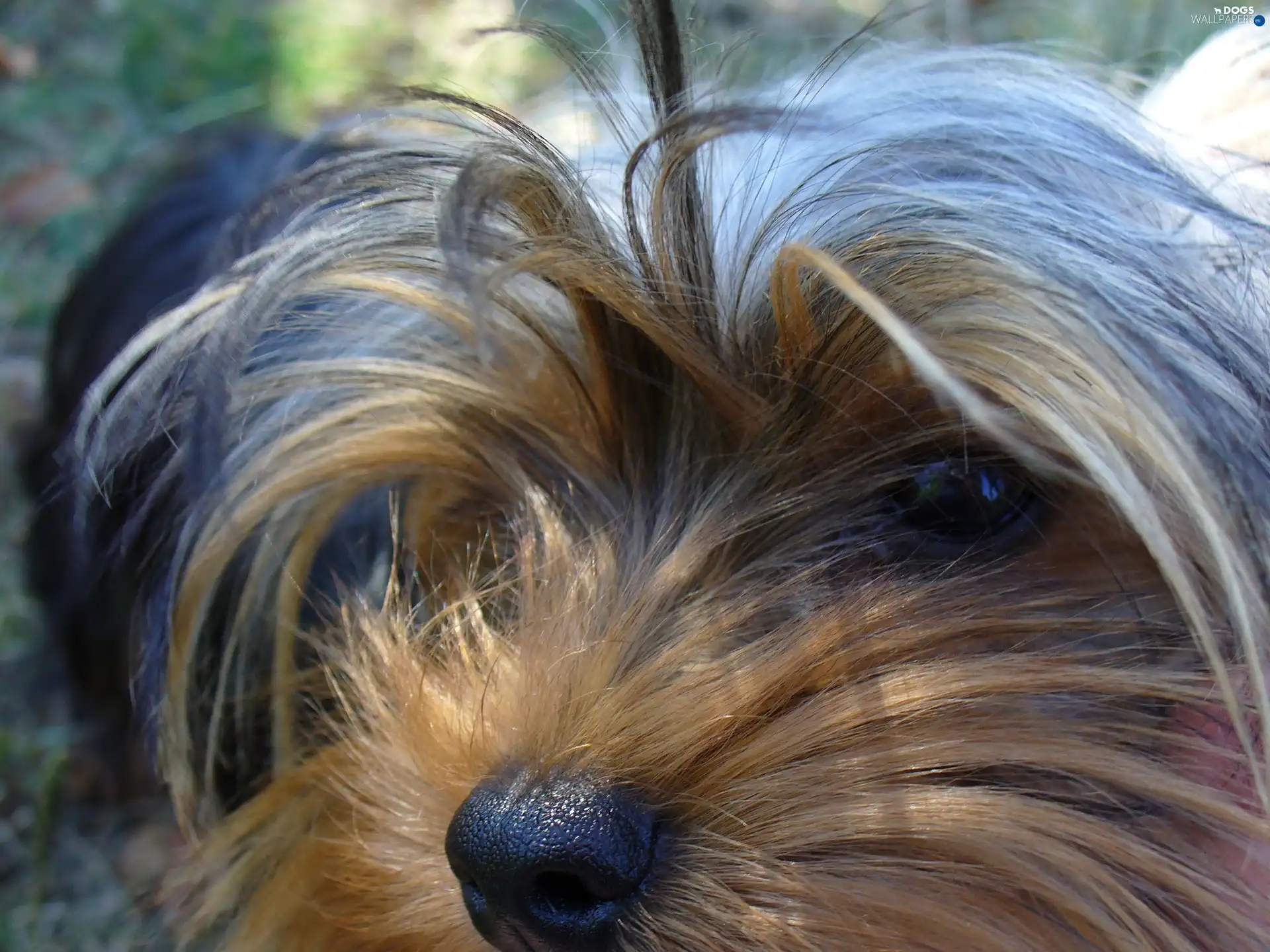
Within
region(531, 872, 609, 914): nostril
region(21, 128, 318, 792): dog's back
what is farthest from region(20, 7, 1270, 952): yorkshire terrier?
region(21, 128, 318, 792): dog's back

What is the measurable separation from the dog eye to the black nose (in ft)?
1.95

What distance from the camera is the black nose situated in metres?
1.74

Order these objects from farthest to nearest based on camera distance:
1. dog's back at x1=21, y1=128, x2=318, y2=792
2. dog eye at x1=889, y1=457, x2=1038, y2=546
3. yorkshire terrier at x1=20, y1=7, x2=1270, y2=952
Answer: dog's back at x1=21, y1=128, x2=318, y2=792
dog eye at x1=889, y1=457, x2=1038, y2=546
yorkshire terrier at x1=20, y1=7, x2=1270, y2=952

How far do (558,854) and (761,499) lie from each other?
0.63m

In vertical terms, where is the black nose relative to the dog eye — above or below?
below

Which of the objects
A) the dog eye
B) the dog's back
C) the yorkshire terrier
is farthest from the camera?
the dog's back

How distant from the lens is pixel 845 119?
6.75ft

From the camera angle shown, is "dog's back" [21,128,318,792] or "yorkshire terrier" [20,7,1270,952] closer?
"yorkshire terrier" [20,7,1270,952]

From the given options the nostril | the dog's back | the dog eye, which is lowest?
the nostril

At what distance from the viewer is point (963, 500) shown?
6.36 feet

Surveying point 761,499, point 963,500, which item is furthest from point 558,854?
point 963,500

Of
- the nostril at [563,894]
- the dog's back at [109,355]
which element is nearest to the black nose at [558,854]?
the nostril at [563,894]

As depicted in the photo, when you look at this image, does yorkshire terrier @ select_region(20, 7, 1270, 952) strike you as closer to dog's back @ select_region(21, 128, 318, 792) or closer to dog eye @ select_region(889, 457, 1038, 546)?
dog eye @ select_region(889, 457, 1038, 546)

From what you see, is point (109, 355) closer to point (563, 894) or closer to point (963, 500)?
point (563, 894)
